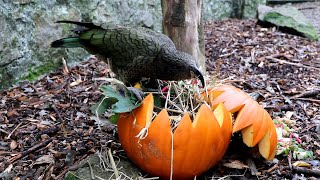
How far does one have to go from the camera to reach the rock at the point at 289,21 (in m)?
5.71

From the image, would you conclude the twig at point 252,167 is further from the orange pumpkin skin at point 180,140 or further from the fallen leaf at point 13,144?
the fallen leaf at point 13,144

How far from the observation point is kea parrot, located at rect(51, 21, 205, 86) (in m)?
2.52

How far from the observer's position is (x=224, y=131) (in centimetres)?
219

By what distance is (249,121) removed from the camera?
2244 millimetres

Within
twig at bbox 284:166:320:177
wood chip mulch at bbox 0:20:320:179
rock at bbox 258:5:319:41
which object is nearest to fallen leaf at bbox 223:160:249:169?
wood chip mulch at bbox 0:20:320:179

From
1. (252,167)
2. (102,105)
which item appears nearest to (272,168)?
(252,167)

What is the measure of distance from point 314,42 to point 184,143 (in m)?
3.95

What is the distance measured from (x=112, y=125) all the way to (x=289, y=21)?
13.2 feet

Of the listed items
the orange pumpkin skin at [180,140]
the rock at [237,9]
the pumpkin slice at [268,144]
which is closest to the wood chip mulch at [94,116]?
the pumpkin slice at [268,144]

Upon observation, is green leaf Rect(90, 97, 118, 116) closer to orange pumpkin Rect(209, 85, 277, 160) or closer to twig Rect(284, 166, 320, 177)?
orange pumpkin Rect(209, 85, 277, 160)

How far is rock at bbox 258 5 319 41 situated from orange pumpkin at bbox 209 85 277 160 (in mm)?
3742

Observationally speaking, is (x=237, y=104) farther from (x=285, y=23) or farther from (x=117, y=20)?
(x=285, y=23)

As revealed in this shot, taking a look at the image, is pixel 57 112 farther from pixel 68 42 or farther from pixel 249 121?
pixel 249 121

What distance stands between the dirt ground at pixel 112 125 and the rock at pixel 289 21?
78 cm
